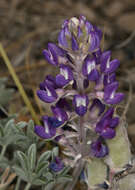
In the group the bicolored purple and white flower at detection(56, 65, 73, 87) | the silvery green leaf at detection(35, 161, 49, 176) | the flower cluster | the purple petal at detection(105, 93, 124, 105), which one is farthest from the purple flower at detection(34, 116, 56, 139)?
the purple petal at detection(105, 93, 124, 105)

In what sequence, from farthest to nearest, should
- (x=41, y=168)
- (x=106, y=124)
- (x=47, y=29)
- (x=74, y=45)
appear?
1. (x=47, y=29)
2. (x=41, y=168)
3. (x=106, y=124)
4. (x=74, y=45)

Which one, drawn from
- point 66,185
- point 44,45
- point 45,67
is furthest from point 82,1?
point 66,185

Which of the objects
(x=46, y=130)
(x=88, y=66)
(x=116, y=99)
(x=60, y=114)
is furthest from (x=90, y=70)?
(x=46, y=130)

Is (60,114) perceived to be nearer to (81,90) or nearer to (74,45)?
(81,90)

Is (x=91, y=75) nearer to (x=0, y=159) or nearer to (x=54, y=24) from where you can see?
(x=0, y=159)

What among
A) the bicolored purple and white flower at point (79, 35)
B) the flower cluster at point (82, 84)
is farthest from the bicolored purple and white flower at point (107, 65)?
the bicolored purple and white flower at point (79, 35)

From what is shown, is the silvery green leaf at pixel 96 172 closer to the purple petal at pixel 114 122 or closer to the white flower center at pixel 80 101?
the purple petal at pixel 114 122
